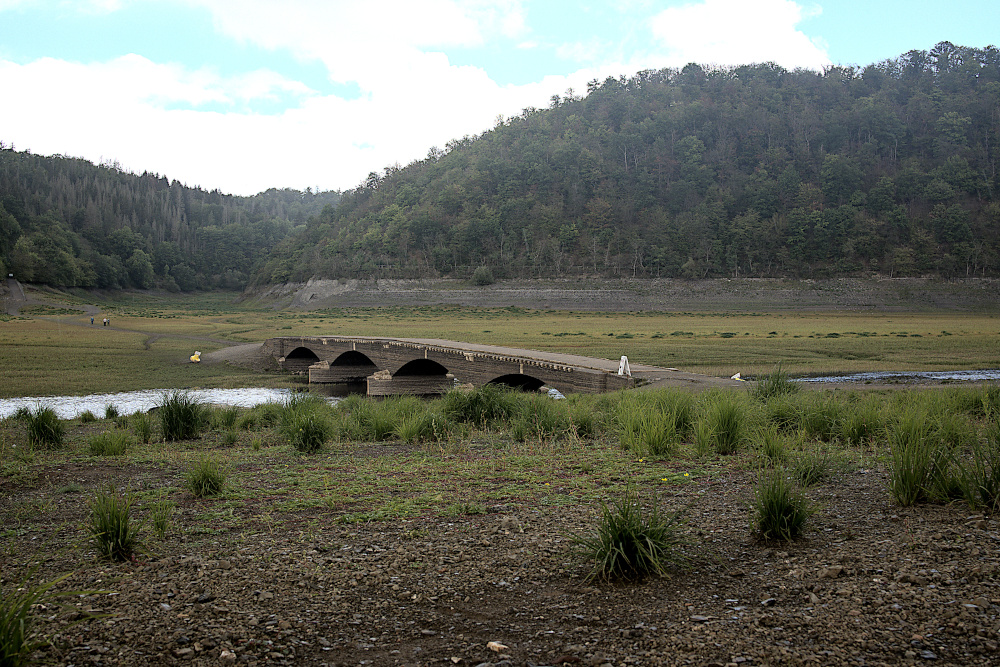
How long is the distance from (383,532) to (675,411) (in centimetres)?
581

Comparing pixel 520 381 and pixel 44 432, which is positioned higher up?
pixel 44 432

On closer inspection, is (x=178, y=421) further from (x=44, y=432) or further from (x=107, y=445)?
(x=107, y=445)

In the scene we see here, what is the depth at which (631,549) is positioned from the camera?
4555 mm

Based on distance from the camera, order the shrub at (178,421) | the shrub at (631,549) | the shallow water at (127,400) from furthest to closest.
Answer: the shallow water at (127,400) < the shrub at (178,421) < the shrub at (631,549)

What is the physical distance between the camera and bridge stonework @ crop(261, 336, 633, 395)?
20.3 metres

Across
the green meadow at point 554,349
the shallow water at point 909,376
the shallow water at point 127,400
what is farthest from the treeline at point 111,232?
the shallow water at point 909,376

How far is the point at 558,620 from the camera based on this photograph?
3947 millimetres

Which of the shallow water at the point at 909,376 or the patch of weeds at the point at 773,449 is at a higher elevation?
the patch of weeds at the point at 773,449

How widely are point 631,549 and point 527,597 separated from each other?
815 millimetres

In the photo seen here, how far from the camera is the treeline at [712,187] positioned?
101500 mm

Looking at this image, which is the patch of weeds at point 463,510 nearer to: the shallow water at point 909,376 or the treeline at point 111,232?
the shallow water at point 909,376

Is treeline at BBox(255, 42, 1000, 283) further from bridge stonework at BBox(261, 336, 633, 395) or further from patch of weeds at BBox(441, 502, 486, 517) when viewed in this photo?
patch of weeds at BBox(441, 502, 486, 517)

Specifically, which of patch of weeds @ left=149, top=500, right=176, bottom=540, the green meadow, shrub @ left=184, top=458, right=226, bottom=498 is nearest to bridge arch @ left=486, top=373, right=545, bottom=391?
the green meadow

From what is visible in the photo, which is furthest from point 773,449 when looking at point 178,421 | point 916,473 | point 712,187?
point 712,187
